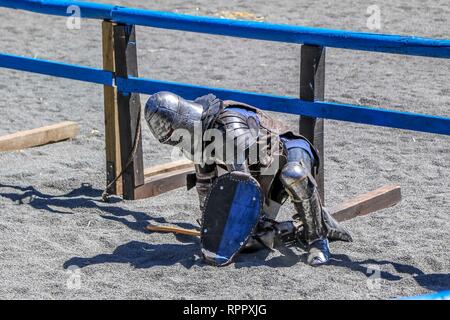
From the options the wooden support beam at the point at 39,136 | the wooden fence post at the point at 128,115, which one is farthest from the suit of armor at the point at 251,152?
the wooden support beam at the point at 39,136

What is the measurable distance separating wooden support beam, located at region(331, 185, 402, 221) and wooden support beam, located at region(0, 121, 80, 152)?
262 cm

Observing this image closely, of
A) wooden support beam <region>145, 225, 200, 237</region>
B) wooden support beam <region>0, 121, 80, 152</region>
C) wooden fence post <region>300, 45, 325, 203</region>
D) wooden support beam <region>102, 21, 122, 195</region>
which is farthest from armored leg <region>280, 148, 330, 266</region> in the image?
wooden support beam <region>0, 121, 80, 152</region>

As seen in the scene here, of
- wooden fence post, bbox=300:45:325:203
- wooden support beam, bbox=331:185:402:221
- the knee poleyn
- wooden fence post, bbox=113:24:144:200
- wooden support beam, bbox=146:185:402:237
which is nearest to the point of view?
the knee poleyn

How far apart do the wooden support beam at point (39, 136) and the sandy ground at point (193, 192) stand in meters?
0.07

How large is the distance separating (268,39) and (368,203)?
117 centimetres

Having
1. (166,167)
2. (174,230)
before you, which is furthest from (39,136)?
(174,230)

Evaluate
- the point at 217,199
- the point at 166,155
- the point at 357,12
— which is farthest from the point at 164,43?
the point at 217,199

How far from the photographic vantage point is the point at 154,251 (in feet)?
18.5

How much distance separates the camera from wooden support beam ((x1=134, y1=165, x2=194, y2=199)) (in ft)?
21.9

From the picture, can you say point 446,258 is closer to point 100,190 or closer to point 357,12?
point 100,190

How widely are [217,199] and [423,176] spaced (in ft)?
6.88

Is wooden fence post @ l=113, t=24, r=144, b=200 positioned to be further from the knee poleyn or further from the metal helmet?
the knee poleyn

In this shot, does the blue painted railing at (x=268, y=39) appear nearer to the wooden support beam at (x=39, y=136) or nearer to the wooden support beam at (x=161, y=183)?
the wooden support beam at (x=161, y=183)

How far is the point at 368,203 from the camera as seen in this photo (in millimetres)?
6223
